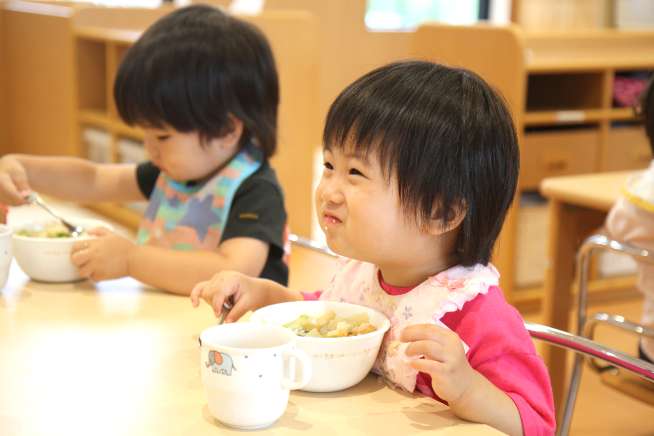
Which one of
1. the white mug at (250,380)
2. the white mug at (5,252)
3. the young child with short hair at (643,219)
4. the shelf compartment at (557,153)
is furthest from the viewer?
the shelf compartment at (557,153)

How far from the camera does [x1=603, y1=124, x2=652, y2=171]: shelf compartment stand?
368 cm

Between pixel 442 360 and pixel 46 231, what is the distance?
2.41 feet

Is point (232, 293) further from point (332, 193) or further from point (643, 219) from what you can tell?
point (643, 219)

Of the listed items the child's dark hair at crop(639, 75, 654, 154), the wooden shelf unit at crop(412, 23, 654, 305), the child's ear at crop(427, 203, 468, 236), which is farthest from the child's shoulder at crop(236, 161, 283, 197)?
the wooden shelf unit at crop(412, 23, 654, 305)

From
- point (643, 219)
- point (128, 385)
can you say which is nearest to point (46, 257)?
point (128, 385)

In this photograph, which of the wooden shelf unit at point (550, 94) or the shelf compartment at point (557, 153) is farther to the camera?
the shelf compartment at point (557, 153)

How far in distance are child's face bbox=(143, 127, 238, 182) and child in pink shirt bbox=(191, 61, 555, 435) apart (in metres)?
0.54

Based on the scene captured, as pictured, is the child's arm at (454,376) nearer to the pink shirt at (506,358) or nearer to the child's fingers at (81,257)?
the pink shirt at (506,358)

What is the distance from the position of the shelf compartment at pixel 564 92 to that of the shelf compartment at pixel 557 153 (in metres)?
0.14

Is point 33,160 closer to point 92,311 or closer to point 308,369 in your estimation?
point 92,311

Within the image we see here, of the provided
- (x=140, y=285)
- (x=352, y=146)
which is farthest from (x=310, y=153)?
(x=352, y=146)

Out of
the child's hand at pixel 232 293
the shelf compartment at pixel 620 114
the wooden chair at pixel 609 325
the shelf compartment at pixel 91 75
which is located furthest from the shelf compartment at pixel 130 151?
the shelf compartment at pixel 620 114

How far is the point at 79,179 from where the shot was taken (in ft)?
5.53

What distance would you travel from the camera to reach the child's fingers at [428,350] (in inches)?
34.1
